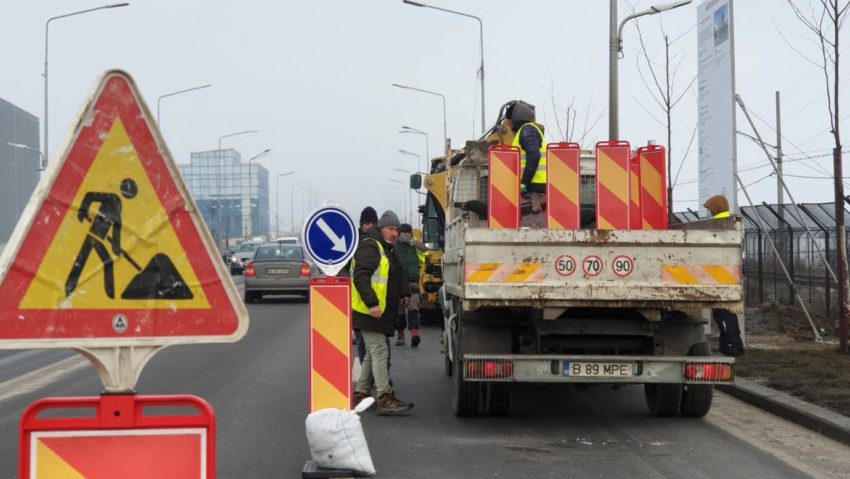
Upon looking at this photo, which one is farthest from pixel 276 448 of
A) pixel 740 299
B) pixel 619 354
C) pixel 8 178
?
pixel 8 178

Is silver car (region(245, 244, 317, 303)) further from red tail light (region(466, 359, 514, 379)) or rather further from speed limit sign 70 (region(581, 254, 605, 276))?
speed limit sign 70 (region(581, 254, 605, 276))

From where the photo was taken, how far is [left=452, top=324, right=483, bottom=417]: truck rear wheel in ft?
28.2

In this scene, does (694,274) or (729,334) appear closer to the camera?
A: (694,274)

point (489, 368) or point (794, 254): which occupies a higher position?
point (794, 254)

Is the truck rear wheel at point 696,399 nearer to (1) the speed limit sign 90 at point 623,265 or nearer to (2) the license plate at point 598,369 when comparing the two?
(2) the license plate at point 598,369

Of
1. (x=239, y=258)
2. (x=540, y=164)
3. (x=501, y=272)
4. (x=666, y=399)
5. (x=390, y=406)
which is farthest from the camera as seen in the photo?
(x=239, y=258)

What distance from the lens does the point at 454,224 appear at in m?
9.26

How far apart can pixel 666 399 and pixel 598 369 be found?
1183 millimetres

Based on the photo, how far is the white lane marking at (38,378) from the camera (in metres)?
10.4

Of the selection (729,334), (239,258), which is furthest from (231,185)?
(729,334)

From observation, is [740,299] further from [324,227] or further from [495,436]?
[324,227]

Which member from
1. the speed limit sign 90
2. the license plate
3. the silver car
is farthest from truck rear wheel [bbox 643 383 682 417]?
the silver car

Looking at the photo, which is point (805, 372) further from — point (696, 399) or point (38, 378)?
point (38, 378)

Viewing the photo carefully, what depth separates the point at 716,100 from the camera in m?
15.2
